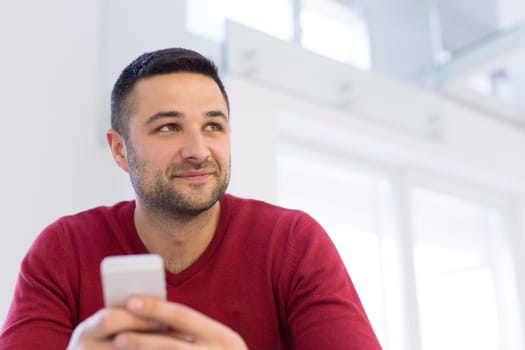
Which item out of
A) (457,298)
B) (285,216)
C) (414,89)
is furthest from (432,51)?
(285,216)

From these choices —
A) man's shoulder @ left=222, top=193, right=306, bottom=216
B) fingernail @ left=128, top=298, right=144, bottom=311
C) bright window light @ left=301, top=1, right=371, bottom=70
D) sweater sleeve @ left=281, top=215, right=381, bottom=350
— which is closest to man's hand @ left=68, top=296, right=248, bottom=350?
fingernail @ left=128, top=298, right=144, bottom=311

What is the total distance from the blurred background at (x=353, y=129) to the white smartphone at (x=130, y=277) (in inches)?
48.3

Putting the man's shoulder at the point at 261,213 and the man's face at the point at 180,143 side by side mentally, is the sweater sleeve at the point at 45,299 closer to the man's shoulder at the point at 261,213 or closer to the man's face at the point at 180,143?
the man's face at the point at 180,143

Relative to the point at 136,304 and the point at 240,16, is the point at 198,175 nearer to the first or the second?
the point at 136,304

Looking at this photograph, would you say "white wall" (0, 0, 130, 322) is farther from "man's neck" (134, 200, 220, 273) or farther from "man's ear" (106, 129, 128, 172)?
"man's neck" (134, 200, 220, 273)

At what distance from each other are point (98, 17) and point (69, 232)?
1249 mm

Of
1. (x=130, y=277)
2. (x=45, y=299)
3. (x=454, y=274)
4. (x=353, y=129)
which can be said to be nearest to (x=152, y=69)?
(x=45, y=299)

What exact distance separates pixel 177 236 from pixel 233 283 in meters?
0.13

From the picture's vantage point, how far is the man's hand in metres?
0.73

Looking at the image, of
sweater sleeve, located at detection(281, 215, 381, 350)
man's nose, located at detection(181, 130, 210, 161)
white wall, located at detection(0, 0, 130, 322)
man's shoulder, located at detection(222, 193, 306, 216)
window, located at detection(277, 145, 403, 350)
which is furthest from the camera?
window, located at detection(277, 145, 403, 350)

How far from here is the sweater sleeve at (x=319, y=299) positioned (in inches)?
39.6

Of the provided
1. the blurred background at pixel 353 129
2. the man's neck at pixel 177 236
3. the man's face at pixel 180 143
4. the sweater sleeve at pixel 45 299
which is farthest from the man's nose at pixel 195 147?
the blurred background at pixel 353 129

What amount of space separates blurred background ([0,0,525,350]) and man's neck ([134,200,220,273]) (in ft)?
2.49

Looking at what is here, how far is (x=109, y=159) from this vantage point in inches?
84.6
